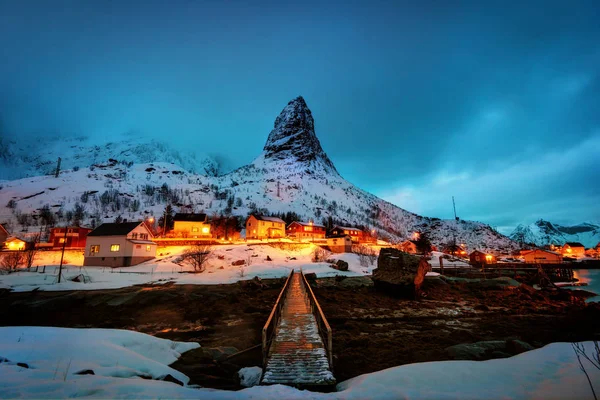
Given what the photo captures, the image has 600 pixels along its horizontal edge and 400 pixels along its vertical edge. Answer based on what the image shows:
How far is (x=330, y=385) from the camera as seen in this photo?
27.4 ft

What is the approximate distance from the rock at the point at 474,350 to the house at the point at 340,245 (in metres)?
61.3

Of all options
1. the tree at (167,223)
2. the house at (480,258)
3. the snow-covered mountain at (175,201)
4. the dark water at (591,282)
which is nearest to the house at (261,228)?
the tree at (167,223)

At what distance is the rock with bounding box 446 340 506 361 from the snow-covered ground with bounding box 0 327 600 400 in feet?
4.90

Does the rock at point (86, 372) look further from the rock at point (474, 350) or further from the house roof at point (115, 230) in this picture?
the house roof at point (115, 230)

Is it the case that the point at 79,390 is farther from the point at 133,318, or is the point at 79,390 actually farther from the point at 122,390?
the point at 133,318

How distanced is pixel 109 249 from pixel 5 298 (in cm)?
2353

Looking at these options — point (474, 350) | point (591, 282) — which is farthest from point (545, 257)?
point (474, 350)

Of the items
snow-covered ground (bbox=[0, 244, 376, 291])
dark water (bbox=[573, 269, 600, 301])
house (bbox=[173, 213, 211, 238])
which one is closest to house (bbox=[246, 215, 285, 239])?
house (bbox=[173, 213, 211, 238])

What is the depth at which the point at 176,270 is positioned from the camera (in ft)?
156

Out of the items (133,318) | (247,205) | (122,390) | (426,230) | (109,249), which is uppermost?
(247,205)

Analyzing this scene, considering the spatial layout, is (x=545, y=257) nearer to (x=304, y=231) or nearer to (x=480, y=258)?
(x=480, y=258)

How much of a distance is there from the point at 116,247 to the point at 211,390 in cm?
5495

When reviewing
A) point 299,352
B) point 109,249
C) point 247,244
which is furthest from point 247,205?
Answer: point 299,352

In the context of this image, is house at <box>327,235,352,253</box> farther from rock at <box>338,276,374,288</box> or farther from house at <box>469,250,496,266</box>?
house at <box>469,250,496,266</box>
